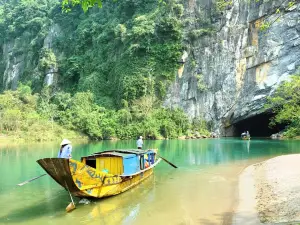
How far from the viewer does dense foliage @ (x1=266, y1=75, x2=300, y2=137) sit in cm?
3112

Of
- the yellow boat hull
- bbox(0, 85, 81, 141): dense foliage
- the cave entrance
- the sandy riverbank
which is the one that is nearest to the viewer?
the sandy riverbank

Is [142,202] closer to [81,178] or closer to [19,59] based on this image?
[81,178]

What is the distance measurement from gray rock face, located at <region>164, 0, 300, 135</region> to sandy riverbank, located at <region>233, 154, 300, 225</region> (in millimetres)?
24768

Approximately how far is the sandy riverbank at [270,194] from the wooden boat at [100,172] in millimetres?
3699

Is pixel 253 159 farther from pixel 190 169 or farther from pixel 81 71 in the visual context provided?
pixel 81 71

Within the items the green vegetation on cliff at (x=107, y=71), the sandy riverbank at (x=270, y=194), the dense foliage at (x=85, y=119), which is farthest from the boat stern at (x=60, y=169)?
the green vegetation on cliff at (x=107, y=71)

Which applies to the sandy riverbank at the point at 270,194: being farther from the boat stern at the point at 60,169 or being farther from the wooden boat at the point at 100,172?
the boat stern at the point at 60,169

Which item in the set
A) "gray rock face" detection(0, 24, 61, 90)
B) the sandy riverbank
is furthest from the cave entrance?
"gray rock face" detection(0, 24, 61, 90)

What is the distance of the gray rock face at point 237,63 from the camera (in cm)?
3581

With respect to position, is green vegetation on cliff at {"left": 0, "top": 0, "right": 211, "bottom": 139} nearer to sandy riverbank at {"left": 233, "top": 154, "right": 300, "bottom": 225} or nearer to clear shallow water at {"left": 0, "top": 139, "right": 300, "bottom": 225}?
clear shallow water at {"left": 0, "top": 139, "right": 300, "bottom": 225}

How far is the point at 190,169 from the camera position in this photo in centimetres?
1517

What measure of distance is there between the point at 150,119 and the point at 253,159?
2086 centimetres

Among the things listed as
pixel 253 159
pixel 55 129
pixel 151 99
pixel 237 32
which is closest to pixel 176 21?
pixel 237 32

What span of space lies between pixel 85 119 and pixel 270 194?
1157 inches
